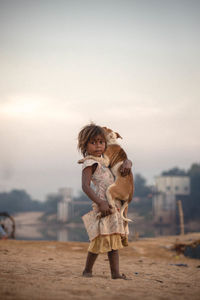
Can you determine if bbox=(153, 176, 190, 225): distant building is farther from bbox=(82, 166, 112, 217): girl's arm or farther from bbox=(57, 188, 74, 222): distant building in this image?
bbox=(82, 166, 112, 217): girl's arm

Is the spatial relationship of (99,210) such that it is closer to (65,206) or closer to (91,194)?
(91,194)

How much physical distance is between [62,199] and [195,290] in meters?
45.1

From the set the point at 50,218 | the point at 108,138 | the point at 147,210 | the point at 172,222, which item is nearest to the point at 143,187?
the point at 147,210

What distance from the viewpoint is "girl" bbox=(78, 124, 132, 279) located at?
391cm

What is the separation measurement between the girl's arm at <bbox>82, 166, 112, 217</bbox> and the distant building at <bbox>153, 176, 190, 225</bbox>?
132 feet

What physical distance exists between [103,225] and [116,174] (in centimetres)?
60

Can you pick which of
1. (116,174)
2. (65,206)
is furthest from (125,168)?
(65,206)

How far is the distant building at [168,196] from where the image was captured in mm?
43406

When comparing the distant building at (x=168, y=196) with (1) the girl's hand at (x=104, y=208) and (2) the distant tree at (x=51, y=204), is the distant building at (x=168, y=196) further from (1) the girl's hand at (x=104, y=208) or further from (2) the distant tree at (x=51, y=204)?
(1) the girl's hand at (x=104, y=208)

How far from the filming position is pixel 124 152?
4.28 metres

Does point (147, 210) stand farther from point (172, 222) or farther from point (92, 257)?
point (92, 257)

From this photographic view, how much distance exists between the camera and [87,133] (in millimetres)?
4172

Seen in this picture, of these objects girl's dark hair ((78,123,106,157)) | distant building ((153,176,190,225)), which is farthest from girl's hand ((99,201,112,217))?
distant building ((153,176,190,225))

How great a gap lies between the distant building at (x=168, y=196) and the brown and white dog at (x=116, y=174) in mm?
39999
